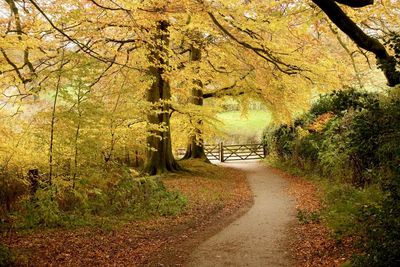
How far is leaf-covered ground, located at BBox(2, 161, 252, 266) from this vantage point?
20.5 feet

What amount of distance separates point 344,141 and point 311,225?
363cm

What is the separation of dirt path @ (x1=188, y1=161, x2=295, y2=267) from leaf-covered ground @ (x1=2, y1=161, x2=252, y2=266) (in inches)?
14.7

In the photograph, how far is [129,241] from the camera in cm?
745

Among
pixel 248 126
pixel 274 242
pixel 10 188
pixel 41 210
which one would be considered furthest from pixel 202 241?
pixel 248 126

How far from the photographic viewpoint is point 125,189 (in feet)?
31.6

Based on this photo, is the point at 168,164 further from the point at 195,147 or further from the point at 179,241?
the point at 179,241

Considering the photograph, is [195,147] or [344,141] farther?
[195,147]

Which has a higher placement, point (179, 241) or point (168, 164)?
point (168, 164)

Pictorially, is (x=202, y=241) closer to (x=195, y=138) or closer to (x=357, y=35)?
(x=357, y=35)

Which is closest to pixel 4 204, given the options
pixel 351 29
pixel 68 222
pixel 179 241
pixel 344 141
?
pixel 68 222

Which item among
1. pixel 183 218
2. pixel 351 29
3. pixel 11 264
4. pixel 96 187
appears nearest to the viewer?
pixel 11 264

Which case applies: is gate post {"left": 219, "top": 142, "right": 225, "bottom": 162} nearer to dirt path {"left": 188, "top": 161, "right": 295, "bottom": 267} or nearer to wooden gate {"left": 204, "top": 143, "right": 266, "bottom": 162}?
wooden gate {"left": 204, "top": 143, "right": 266, "bottom": 162}

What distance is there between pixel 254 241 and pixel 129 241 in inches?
97.0

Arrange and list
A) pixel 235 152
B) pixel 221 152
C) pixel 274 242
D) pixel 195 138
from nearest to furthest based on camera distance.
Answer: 1. pixel 274 242
2. pixel 195 138
3. pixel 221 152
4. pixel 235 152
